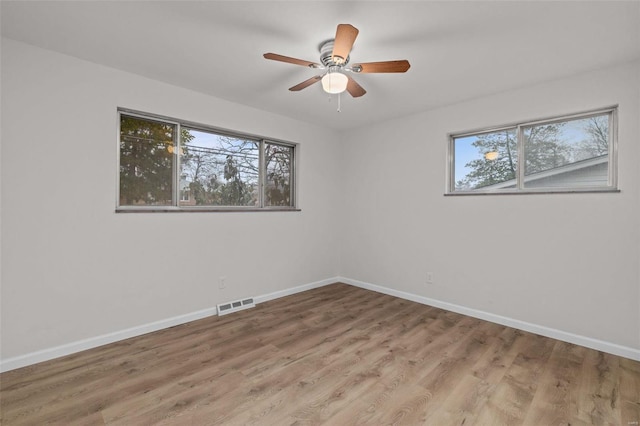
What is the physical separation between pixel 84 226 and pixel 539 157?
172 inches

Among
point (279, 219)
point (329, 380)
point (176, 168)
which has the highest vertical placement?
point (176, 168)

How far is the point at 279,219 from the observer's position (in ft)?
13.1

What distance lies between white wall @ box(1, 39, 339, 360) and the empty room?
16 millimetres

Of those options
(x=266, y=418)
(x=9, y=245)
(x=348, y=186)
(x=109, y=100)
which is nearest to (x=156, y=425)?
(x=266, y=418)

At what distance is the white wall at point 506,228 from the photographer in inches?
98.0

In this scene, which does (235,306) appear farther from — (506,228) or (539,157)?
(539,157)

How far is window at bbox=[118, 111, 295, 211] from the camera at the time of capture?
2.84 meters

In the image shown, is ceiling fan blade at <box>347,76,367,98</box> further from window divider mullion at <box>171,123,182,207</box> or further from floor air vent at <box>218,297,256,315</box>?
floor air vent at <box>218,297,256,315</box>

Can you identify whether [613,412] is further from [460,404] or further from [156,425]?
[156,425]

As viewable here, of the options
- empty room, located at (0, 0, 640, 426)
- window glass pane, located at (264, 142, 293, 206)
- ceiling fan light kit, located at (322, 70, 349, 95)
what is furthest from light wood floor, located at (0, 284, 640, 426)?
ceiling fan light kit, located at (322, 70, 349, 95)

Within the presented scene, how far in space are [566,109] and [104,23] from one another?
389cm

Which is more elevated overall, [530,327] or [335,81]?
[335,81]

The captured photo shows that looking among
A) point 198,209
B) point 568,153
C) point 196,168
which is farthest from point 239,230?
point 568,153

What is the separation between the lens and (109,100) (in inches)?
103
